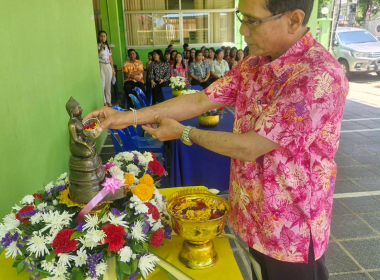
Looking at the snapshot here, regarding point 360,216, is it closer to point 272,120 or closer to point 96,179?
point 272,120

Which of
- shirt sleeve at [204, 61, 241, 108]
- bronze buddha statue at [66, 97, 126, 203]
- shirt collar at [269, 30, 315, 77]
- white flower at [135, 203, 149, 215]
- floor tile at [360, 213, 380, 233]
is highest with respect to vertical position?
shirt collar at [269, 30, 315, 77]

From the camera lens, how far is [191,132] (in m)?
1.16

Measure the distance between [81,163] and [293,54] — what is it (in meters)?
0.80

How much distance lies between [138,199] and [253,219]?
447 mm

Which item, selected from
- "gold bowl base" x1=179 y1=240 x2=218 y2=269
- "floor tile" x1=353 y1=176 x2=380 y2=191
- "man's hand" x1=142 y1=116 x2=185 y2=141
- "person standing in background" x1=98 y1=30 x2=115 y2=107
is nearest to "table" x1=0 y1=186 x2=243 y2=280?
"gold bowl base" x1=179 y1=240 x2=218 y2=269

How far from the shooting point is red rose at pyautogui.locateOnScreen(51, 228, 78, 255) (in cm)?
91

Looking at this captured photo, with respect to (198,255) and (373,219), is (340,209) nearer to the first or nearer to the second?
(373,219)

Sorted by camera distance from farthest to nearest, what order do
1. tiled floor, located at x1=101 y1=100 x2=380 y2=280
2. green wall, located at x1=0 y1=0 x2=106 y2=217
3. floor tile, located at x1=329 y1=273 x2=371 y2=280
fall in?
tiled floor, located at x1=101 y1=100 x2=380 y2=280 < floor tile, located at x1=329 y1=273 x2=371 y2=280 < green wall, located at x1=0 y1=0 x2=106 y2=217

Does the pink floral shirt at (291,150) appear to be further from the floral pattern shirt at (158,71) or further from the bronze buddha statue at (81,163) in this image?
the floral pattern shirt at (158,71)

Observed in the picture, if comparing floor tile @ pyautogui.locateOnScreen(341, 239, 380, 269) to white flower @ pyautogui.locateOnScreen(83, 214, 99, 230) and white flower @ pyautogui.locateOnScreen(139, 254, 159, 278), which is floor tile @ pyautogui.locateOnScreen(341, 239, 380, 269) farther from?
white flower @ pyautogui.locateOnScreen(83, 214, 99, 230)

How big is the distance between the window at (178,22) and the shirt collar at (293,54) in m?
10.7

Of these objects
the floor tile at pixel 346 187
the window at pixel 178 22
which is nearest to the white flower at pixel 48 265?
the floor tile at pixel 346 187

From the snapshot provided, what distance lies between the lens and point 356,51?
418 inches

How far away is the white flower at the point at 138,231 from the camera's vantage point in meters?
0.97
